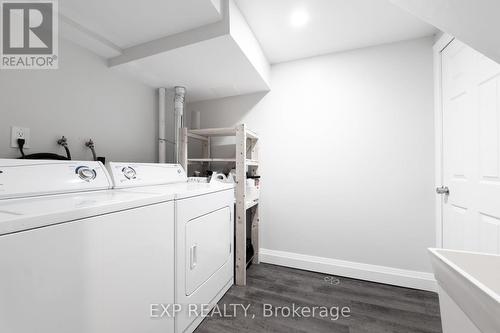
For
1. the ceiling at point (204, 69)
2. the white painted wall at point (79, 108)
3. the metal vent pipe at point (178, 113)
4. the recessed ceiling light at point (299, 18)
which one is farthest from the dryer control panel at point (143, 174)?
the recessed ceiling light at point (299, 18)

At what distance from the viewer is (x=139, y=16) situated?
1.31 m

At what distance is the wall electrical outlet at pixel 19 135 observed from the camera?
1226mm

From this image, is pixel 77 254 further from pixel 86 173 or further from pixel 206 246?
pixel 206 246

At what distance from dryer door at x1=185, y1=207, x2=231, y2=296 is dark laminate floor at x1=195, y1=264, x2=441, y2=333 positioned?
315mm

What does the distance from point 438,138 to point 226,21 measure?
1916 mm

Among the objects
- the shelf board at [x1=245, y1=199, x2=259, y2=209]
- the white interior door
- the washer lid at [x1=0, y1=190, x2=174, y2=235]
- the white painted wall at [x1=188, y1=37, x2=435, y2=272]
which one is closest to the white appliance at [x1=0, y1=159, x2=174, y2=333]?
the washer lid at [x1=0, y1=190, x2=174, y2=235]

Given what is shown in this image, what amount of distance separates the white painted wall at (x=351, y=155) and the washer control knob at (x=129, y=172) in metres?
1.33

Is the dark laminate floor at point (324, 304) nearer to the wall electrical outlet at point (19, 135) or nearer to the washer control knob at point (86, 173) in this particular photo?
the washer control knob at point (86, 173)

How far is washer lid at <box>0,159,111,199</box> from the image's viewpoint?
3.03ft

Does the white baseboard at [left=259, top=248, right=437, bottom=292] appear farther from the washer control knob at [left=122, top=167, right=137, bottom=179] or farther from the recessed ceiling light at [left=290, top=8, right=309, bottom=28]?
the recessed ceiling light at [left=290, top=8, right=309, bottom=28]

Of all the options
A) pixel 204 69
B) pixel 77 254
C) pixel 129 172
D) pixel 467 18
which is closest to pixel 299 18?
pixel 204 69

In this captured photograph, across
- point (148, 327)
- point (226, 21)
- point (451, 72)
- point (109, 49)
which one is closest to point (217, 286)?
point (148, 327)

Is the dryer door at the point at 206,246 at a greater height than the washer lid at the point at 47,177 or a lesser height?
lesser

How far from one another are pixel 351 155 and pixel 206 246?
1.58 metres
